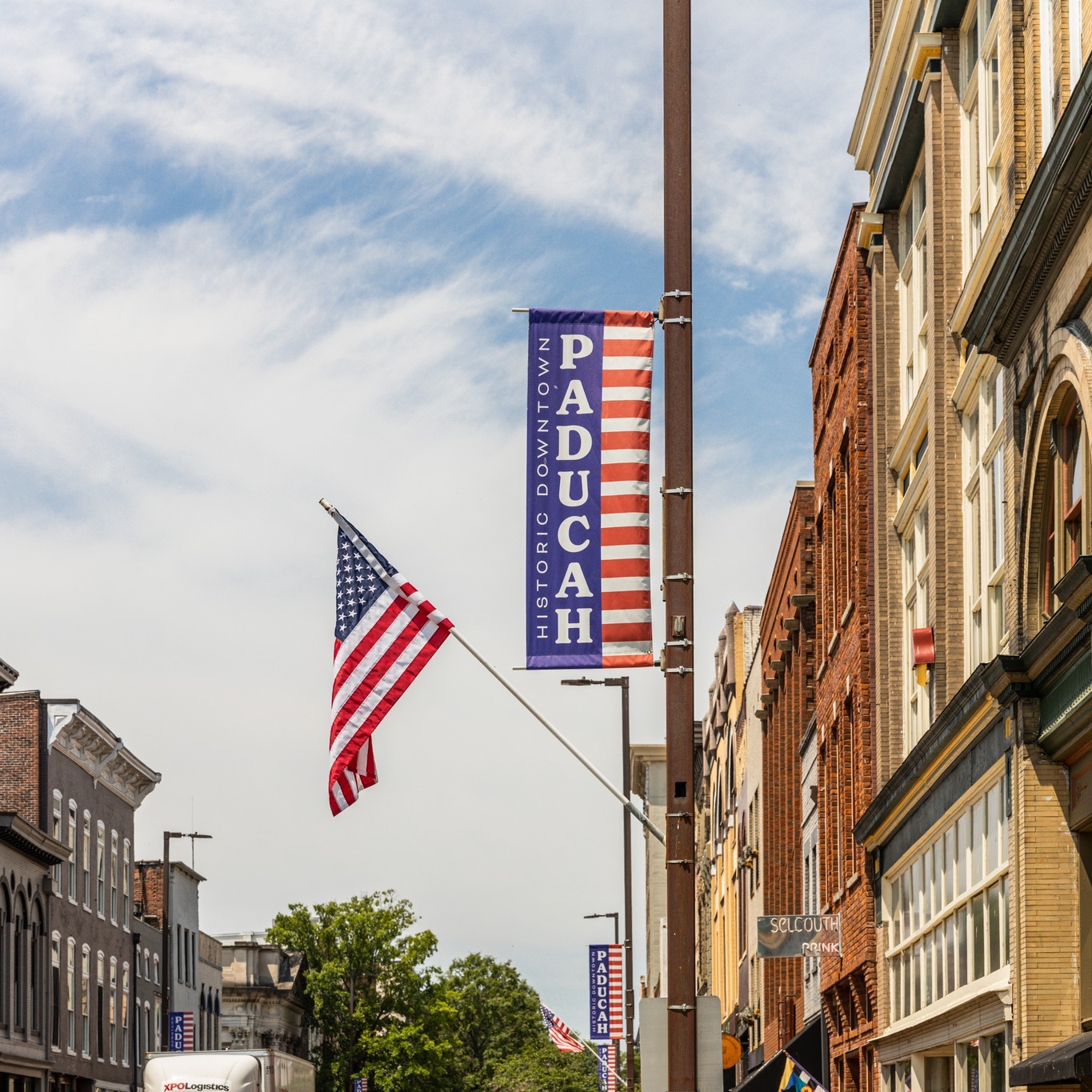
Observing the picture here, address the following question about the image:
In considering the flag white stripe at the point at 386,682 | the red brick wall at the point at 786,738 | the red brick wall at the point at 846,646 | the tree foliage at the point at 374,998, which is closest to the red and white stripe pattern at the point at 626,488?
the flag white stripe at the point at 386,682

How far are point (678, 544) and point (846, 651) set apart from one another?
1919 cm

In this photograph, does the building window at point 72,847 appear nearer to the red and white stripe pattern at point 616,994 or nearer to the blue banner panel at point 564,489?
the red and white stripe pattern at point 616,994

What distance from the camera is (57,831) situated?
6241 centimetres

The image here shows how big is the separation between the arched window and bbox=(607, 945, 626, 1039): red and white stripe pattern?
42.5 metres

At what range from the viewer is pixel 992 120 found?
69.9ft

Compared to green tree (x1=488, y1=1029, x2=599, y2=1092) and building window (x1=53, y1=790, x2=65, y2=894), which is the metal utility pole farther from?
green tree (x1=488, y1=1029, x2=599, y2=1092)

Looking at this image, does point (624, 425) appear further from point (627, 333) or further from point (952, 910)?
point (952, 910)

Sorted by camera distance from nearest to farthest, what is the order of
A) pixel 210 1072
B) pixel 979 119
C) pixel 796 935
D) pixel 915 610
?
1. pixel 979 119
2. pixel 915 610
3. pixel 796 935
4. pixel 210 1072

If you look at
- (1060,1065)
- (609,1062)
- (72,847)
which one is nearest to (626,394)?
(1060,1065)

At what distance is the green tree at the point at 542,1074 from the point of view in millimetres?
111000

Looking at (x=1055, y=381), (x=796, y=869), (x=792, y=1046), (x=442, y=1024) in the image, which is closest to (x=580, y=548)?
(x=1055, y=381)

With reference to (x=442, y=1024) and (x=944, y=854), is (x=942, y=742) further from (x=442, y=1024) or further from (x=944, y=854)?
(x=442, y=1024)

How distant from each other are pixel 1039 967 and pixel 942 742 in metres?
5.23

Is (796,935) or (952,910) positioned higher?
(952,910)
